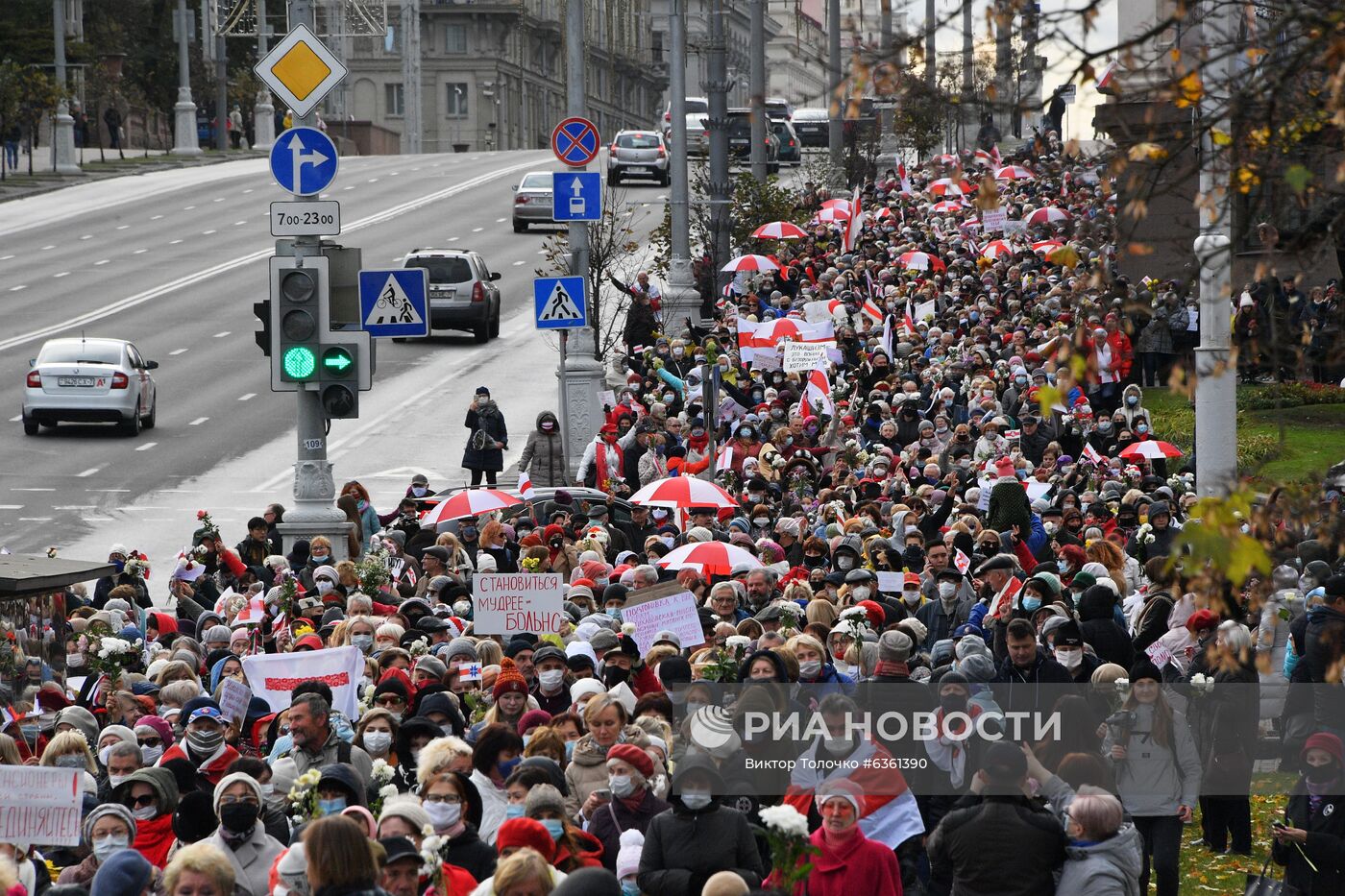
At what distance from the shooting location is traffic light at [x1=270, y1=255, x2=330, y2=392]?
16.1 metres

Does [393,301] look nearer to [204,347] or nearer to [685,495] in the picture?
[685,495]

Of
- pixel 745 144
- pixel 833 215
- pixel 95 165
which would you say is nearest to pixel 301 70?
pixel 833 215

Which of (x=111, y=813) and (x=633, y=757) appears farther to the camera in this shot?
(x=633, y=757)

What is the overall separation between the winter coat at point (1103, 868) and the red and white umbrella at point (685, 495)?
32.0ft

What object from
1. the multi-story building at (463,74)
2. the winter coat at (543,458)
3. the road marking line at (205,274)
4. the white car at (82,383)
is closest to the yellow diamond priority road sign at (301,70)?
the winter coat at (543,458)

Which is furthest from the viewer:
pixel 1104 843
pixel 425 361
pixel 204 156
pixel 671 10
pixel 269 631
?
pixel 204 156

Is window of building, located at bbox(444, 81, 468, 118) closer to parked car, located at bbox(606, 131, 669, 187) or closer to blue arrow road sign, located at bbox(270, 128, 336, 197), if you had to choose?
parked car, located at bbox(606, 131, 669, 187)

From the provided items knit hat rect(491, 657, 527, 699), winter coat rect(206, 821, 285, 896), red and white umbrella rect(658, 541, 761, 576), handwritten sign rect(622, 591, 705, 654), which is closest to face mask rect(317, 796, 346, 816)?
winter coat rect(206, 821, 285, 896)

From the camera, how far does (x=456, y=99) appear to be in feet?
409

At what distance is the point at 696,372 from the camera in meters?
27.1

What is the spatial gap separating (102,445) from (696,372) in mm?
9546

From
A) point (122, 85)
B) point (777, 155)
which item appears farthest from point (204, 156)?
point (777, 155)

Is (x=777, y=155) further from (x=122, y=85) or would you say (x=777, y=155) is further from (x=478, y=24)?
(x=478, y=24)

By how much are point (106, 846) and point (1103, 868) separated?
4.07 m
